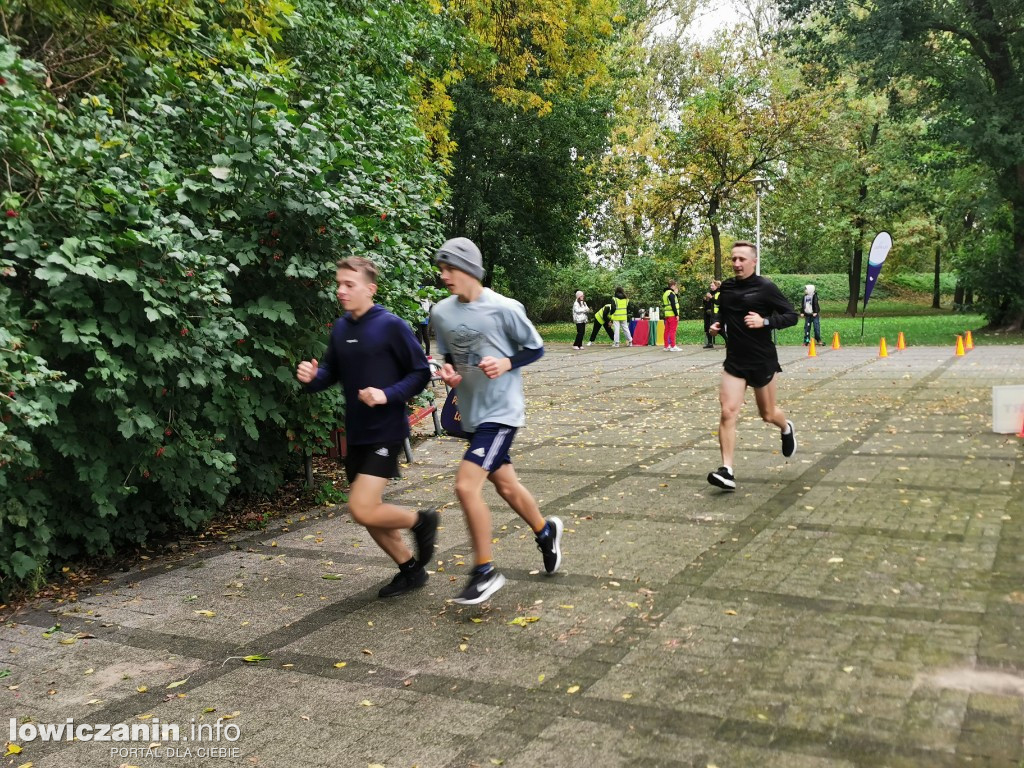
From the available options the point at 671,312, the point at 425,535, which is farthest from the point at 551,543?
the point at 671,312

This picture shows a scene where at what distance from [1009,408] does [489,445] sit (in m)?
6.76

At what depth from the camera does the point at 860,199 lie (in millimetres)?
42906

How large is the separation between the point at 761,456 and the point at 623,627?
469cm

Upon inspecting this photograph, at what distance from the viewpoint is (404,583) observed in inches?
206

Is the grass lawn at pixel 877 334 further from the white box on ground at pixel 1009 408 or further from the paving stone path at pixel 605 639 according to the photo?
the paving stone path at pixel 605 639

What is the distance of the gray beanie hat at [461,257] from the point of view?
15.6ft

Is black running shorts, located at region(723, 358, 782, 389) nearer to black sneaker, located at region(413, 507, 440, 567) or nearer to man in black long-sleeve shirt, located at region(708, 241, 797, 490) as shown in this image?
man in black long-sleeve shirt, located at region(708, 241, 797, 490)

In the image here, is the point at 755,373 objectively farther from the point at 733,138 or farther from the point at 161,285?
the point at 733,138

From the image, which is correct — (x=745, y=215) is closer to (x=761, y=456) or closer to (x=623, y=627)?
(x=761, y=456)

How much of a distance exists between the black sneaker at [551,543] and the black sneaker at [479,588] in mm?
448

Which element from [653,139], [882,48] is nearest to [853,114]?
[653,139]

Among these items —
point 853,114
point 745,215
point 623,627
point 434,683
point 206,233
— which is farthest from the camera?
point 745,215

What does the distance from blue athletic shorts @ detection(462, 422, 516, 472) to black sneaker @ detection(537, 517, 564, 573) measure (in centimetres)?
59

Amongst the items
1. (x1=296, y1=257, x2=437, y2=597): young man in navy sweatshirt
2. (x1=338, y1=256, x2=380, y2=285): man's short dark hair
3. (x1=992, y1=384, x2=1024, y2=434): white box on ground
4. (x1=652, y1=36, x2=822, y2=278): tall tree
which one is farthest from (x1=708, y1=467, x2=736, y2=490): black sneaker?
(x1=652, y1=36, x2=822, y2=278): tall tree
